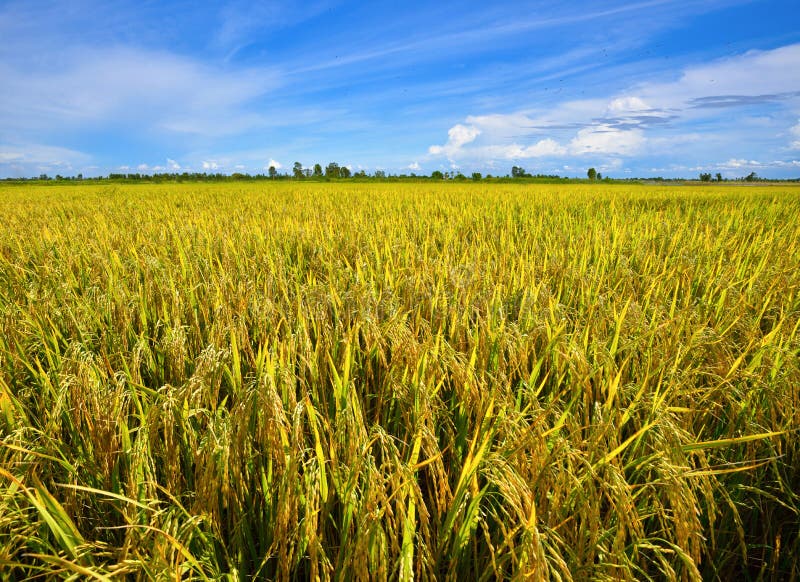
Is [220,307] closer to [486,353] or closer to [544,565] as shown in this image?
[486,353]

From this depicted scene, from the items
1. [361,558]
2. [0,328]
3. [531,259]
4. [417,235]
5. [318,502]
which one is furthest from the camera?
[417,235]

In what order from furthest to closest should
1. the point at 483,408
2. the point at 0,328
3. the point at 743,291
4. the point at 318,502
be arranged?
the point at 743,291 → the point at 0,328 → the point at 483,408 → the point at 318,502

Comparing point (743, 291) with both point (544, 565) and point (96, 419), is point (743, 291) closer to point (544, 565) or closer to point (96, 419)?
point (544, 565)

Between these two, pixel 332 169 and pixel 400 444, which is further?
pixel 332 169

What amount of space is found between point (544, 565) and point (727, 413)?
120 cm

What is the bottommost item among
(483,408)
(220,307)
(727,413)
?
(727,413)

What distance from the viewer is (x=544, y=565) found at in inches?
27.8

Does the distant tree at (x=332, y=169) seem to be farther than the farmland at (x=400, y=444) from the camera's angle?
Yes

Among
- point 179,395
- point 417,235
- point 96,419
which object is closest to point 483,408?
point 179,395

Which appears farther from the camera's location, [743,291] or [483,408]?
[743,291]

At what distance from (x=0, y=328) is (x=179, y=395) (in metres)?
1.36

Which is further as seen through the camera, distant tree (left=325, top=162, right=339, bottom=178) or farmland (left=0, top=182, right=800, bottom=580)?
distant tree (left=325, top=162, right=339, bottom=178)

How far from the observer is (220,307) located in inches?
73.0

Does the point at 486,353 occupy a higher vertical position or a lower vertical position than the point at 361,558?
higher
